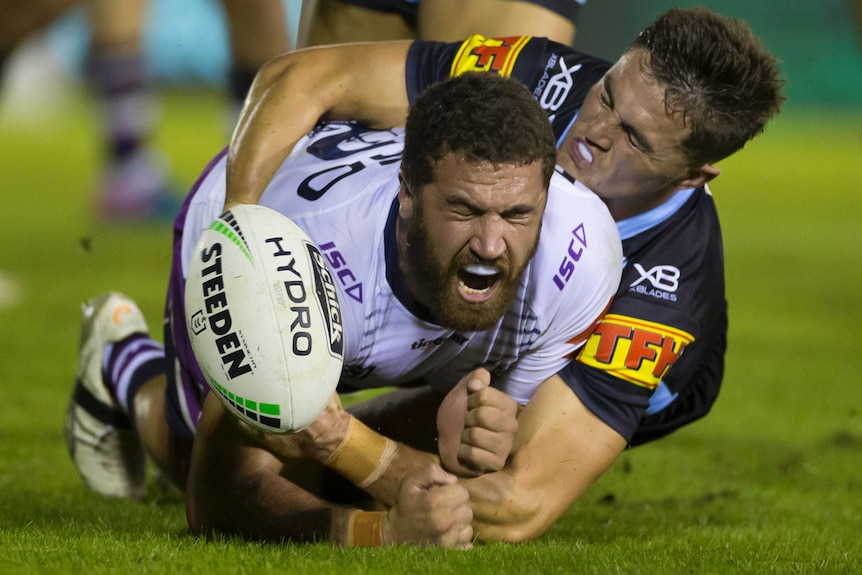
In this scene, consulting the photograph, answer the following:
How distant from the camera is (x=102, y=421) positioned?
5566 mm

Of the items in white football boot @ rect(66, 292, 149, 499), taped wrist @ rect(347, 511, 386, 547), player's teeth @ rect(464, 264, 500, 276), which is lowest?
white football boot @ rect(66, 292, 149, 499)

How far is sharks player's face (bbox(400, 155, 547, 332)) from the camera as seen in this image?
3797mm

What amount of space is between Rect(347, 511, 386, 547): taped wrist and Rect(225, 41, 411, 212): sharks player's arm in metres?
1.23

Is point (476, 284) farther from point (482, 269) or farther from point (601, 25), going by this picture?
point (601, 25)

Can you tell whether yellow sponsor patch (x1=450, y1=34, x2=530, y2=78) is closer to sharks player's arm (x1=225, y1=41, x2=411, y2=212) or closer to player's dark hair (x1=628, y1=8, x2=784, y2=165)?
sharks player's arm (x1=225, y1=41, x2=411, y2=212)

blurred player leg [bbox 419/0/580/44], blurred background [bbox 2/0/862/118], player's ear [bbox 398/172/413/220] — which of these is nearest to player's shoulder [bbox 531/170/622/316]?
player's ear [bbox 398/172/413/220]

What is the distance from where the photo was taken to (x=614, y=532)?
4.55 m

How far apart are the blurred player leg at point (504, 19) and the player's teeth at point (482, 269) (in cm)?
227

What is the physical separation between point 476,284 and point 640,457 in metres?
2.58

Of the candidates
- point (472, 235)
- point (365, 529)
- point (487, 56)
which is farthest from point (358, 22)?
point (365, 529)

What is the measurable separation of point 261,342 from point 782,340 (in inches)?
269

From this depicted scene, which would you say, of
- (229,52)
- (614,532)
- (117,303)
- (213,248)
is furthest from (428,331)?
(229,52)

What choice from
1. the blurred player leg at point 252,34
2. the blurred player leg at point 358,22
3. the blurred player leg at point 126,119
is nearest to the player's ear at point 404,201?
the blurred player leg at point 358,22

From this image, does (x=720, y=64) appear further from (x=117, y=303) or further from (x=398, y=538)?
(x=117, y=303)
